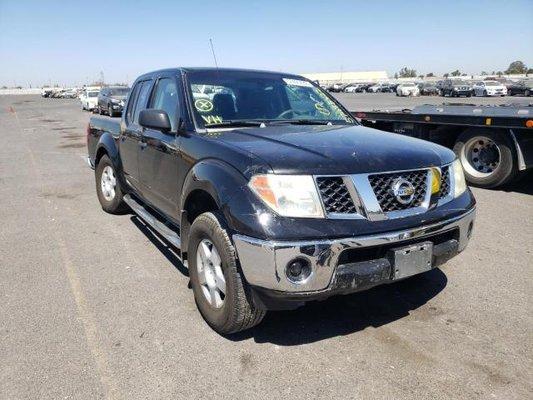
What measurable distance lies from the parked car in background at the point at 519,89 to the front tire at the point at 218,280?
46.8 metres

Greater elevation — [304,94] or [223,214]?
[304,94]

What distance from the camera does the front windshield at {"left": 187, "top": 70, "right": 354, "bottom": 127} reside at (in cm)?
386

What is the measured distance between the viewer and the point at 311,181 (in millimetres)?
2680

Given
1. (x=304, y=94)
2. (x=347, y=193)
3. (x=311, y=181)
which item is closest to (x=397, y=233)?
(x=347, y=193)

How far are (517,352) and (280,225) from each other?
1.79 meters

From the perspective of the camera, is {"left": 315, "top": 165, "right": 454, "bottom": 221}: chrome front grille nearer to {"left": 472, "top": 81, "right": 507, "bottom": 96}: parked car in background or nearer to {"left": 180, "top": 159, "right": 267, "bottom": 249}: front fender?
{"left": 180, "top": 159, "right": 267, "bottom": 249}: front fender

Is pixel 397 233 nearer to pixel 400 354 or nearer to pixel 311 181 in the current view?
pixel 311 181

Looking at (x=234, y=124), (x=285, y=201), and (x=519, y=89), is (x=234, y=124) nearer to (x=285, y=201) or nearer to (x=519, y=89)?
Result: (x=285, y=201)

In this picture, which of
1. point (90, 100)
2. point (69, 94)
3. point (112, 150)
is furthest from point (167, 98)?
point (69, 94)

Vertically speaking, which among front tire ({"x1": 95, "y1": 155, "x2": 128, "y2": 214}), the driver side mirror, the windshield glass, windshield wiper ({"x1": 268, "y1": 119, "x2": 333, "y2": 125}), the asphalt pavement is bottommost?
the asphalt pavement

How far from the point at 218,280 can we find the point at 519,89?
47.1 m

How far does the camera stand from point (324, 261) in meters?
2.59

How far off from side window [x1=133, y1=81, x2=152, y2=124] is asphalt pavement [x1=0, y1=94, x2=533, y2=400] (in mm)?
1411

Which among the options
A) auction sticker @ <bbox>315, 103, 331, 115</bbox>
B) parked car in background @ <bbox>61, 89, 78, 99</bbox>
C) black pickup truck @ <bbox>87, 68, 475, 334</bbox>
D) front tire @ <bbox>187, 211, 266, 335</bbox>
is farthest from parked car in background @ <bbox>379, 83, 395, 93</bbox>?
front tire @ <bbox>187, 211, 266, 335</bbox>
